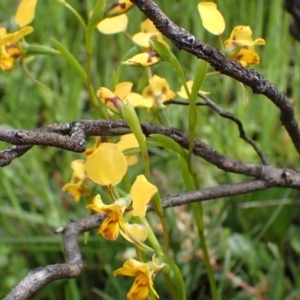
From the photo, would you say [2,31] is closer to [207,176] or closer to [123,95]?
[123,95]

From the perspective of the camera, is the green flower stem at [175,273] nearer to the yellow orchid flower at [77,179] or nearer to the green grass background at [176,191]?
the yellow orchid flower at [77,179]

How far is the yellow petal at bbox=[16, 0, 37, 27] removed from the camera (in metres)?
0.69

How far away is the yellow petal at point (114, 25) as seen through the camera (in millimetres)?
747

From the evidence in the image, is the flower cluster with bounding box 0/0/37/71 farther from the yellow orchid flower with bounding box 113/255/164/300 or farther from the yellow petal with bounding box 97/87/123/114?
the yellow orchid flower with bounding box 113/255/164/300

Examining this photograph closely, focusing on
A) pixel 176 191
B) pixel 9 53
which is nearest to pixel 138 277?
pixel 9 53

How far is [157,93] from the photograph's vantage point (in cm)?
69

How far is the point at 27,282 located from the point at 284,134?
1.07 meters

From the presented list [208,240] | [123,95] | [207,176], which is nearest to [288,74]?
[207,176]

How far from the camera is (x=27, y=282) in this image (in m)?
0.51

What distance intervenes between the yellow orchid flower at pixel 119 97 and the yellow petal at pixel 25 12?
5.7 inches

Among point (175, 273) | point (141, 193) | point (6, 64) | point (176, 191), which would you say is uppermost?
point (6, 64)

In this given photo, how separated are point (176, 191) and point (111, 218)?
2.45 ft

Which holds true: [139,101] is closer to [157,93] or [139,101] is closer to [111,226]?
[157,93]

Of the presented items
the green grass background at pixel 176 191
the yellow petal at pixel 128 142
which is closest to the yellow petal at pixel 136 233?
the yellow petal at pixel 128 142
